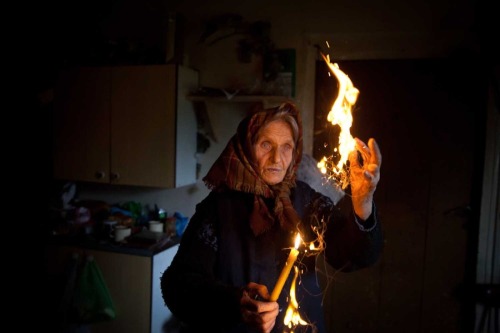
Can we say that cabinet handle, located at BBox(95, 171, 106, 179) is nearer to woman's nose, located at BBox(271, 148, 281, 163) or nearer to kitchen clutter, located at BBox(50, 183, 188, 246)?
kitchen clutter, located at BBox(50, 183, 188, 246)

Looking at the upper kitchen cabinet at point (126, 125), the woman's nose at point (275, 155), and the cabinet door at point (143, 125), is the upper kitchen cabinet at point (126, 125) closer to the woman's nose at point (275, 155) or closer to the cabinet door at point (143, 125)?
the cabinet door at point (143, 125)

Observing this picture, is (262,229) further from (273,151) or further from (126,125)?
(126,125)

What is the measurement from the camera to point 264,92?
2.66m

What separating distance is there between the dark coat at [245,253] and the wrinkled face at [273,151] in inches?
3.9

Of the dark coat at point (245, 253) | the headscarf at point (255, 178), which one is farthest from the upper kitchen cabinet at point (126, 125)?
the dark coat at point (245, 253)

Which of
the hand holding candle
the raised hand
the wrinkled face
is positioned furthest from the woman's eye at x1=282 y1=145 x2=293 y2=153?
the hand holding candle

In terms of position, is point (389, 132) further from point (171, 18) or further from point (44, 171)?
point (44, 171)

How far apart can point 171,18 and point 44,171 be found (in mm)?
1579

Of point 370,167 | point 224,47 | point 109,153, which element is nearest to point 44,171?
point 109,153

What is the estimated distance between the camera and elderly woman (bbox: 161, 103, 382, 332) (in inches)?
46.3

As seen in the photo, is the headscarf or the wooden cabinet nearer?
the headscarf

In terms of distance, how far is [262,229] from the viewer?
54.2 inches

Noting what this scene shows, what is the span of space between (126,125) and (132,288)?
1.13m

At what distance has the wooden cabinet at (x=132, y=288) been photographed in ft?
8.51
